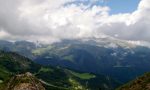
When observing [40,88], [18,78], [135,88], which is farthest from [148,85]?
[18,78]

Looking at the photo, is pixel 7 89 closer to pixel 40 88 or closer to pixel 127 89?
pixel 40 88

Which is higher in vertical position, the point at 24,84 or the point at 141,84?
the point at 24,84

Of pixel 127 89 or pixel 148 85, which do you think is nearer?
pixel 148 85

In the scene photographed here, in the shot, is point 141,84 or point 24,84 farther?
point 141,84

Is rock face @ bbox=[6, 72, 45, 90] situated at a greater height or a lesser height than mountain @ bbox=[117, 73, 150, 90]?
greater

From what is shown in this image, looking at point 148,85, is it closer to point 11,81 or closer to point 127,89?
point 127,89

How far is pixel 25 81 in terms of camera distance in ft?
371

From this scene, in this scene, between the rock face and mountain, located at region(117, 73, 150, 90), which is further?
mountain, located at region(117, 73, 150, 90)

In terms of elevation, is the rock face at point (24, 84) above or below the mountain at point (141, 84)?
above

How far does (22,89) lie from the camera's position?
108 m

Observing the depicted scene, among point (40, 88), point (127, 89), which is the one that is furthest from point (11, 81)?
point (127, 89)

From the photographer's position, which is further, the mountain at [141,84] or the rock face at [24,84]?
the mountain at [141,84]

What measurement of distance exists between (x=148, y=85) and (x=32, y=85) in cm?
Result: 4147

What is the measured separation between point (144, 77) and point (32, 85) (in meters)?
42.6
